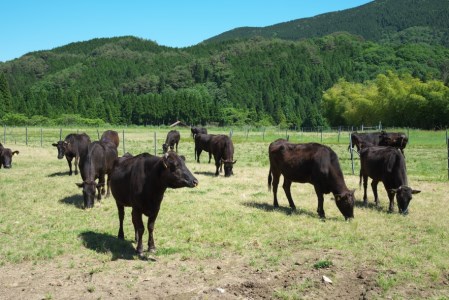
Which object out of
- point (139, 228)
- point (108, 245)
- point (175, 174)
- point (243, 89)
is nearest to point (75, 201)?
point (108, 245)

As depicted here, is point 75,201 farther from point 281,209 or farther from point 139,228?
point 281,209

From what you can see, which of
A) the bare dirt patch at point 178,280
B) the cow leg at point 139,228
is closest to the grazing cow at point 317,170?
the bare dirt patch at point 178,280

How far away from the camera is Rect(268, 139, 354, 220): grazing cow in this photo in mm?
11266

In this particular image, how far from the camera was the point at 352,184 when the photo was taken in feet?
56.3

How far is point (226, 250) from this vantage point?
8.82 meters

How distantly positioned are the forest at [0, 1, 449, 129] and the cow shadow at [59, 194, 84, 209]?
60067mm

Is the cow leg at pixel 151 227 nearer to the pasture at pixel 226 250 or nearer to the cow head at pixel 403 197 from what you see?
the pasture at pixel 226 250

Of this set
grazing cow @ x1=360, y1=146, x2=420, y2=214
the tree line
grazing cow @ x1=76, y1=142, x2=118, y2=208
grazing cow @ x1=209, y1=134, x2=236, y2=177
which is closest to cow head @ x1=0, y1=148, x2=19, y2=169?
grazing cow @ x1=76, y1=142, x2=118, y2=208

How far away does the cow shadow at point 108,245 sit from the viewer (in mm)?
8638

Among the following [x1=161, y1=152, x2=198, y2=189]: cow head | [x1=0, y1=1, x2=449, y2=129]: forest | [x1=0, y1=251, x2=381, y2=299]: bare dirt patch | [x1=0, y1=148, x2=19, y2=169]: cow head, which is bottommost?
[x1=0, y1=251, x2=381, y2=299]: bare dirt patch

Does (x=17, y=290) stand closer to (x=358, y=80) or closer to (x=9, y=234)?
(x=9, y=234)

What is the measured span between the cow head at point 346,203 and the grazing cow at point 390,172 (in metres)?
1.64

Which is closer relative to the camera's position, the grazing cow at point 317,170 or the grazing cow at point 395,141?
the grazing cow at point 317,170

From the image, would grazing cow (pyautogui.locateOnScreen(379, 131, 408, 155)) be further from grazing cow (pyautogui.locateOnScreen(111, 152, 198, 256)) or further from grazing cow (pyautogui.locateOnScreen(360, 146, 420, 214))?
grazing cow (pyautogui.locateOnScreen(111, 152, 198, 256))
